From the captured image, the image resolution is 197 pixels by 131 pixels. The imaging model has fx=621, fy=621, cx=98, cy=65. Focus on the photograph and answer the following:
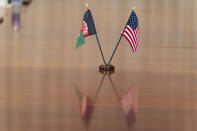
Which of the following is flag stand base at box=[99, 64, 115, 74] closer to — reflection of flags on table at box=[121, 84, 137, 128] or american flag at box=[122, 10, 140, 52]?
american flag at box=[122, 10, 140, 52]

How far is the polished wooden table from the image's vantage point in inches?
121

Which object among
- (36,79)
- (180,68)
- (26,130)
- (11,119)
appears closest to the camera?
(26,130)

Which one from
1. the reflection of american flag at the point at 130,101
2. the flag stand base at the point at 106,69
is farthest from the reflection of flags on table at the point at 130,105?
the flag stand base at the point at 106,69

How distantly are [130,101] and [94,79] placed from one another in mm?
699

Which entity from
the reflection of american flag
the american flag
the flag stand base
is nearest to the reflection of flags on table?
the reflection of american flag

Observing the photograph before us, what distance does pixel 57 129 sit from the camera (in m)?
2.86

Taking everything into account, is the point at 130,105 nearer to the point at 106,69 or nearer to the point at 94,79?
the point at 94,79

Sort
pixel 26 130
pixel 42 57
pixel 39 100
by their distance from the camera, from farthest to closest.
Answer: pixel 42 57 → pixel 39 100 → pixel 26 130

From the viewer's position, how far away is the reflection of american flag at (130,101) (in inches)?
132

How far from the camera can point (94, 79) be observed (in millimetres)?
4172

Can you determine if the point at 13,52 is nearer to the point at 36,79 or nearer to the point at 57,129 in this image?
the point at 36,79

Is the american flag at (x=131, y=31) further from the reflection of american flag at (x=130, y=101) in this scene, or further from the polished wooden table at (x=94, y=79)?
the reflection of american flag at (x=130, y=101)

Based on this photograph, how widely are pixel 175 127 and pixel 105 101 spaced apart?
0.63 meters

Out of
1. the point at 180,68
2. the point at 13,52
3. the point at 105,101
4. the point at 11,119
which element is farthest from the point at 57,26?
the point at 11,119
